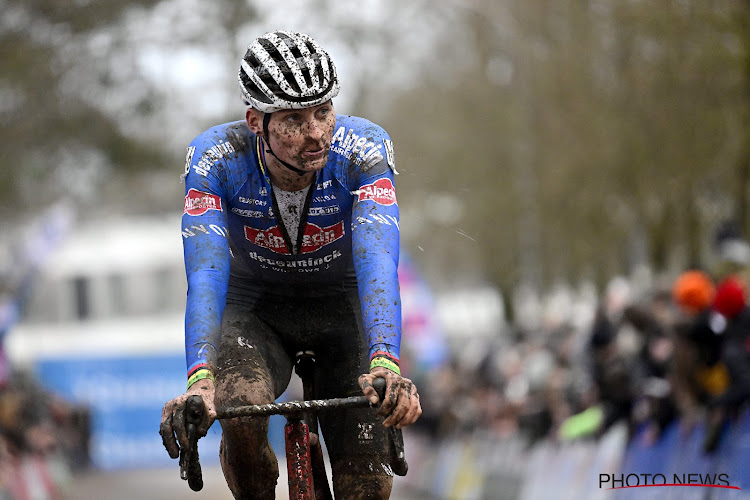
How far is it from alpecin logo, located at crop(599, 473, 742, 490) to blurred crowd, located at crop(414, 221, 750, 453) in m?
0.29

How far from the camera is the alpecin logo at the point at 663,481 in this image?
7626 millimetres

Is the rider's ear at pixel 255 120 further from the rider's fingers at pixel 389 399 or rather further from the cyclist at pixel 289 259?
the rider's fingers at pixel 389 399

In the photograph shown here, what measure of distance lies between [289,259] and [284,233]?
15 cm

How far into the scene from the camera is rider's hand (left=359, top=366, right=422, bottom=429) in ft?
14.5

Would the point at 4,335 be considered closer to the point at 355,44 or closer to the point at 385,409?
the point at 355,44

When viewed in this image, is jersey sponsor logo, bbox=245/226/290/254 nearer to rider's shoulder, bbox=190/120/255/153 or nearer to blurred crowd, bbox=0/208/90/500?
rider's shoulder, bbox=190/120/255/153

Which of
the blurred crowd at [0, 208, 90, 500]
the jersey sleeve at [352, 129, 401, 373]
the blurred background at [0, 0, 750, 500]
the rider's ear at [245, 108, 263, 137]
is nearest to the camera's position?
the jersey sleeve at [352, 129, 401, 373]

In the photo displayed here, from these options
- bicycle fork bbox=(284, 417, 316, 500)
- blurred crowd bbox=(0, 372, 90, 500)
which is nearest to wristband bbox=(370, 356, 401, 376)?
bicycle fork bbox=(284, 417, 316, 500)

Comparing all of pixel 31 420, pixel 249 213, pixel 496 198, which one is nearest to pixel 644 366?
pixel 249 213

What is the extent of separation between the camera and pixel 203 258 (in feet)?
16.4

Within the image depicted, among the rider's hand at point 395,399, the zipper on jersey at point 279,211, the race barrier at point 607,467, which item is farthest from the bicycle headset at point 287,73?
the race barrier at point 607,467

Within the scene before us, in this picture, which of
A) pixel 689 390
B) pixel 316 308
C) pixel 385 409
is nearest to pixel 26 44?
pixel 689 390

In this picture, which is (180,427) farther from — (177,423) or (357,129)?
(357,129)

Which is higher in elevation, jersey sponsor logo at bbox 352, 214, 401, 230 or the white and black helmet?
the white and black helmet
